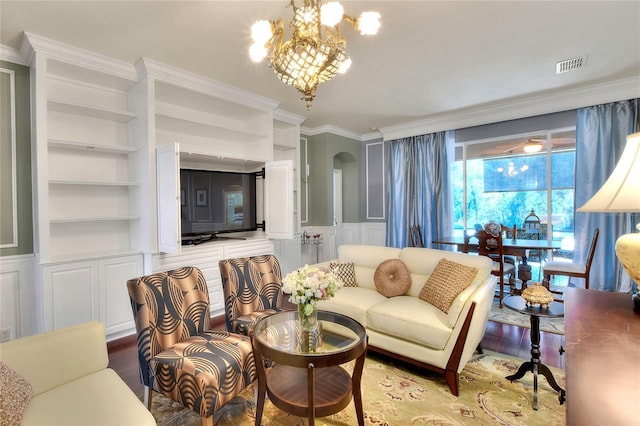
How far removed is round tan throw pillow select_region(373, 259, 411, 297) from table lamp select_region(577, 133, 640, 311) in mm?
1811

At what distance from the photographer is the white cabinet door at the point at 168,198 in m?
3.01

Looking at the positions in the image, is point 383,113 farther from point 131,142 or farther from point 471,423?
point 471,423

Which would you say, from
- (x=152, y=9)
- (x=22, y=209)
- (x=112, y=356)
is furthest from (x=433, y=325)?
(x=22, y=209)

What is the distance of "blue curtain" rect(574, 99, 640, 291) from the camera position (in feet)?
12.7

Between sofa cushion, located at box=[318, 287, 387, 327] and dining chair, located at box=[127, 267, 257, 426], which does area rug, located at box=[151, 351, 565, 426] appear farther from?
sofa cushion, located at box=[318, 287, 387, 327]

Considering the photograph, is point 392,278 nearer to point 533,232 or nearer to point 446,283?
point 446,283

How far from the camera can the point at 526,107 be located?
14.6ft

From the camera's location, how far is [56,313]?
271 centimetres

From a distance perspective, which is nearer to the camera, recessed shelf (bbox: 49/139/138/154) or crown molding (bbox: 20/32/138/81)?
crown molding (bbox: 20/32/138/81)

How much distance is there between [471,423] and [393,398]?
48 centimetres

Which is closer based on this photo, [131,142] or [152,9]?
[152,9]

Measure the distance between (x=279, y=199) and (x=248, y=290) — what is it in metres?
1.72

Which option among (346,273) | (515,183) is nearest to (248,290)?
(346,273)

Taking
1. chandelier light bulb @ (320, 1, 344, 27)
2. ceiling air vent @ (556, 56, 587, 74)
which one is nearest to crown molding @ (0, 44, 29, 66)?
chandelier light bulb @ (320, 1, 344, 27)
